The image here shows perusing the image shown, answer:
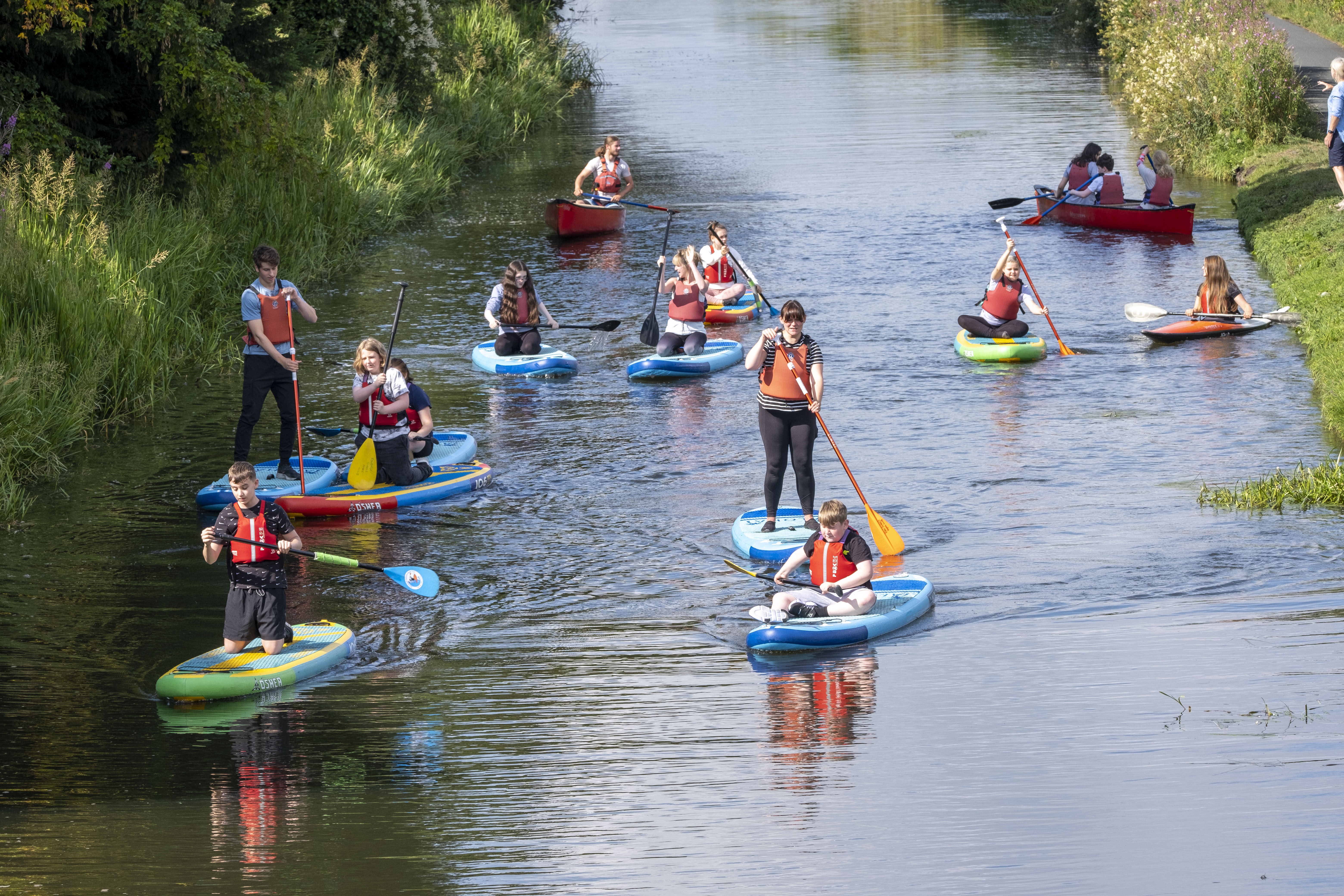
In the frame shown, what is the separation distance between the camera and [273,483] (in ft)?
45.0

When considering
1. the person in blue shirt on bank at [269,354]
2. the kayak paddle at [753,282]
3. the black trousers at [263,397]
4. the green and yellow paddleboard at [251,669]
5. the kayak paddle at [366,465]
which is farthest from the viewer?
the kayak paddle at [753,282]

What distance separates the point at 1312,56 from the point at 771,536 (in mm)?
30137

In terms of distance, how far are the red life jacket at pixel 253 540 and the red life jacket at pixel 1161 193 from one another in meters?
18.1

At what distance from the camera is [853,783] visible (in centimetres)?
831

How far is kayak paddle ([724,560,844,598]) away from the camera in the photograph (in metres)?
10.6

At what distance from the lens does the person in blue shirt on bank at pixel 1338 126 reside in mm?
19875

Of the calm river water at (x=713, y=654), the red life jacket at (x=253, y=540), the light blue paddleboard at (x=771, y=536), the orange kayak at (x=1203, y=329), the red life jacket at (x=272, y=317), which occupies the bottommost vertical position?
the calm river water at (x=713, y=654)

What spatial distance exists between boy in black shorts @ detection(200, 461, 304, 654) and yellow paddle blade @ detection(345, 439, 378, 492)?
3534 millimetres

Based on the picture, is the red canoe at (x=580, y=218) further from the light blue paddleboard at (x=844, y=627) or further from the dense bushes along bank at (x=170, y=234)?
the light blue paddleboard at (x=844, y=627)

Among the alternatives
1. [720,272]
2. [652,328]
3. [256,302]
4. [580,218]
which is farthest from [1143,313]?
[256,302]

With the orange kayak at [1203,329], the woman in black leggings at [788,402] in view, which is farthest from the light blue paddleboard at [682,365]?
the woman in black leggings at [788,402]

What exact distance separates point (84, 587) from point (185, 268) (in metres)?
7.84

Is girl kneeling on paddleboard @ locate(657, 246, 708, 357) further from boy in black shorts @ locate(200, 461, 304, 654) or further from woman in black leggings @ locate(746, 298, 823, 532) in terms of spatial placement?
boy in black shorts @ locate(200, 461, 304, 654)

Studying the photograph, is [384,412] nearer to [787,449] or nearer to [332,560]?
[332,560]
